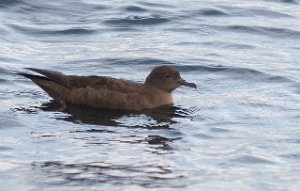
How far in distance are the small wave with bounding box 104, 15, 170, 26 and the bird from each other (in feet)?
17.6

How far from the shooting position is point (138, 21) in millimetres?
20391

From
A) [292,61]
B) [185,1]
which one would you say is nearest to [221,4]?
[185,1]

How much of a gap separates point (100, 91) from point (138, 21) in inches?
232

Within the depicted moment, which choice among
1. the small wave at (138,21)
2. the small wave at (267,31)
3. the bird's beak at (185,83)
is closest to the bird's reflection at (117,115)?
the bird's beak at (185,83)

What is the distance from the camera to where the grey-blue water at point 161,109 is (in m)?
11.5

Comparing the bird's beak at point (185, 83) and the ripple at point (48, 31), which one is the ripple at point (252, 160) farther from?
the ripple at point (48, 31)

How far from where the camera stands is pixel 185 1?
22453mm

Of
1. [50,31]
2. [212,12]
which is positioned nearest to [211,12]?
[212,12]

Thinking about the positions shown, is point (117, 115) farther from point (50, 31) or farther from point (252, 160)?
point (50, 31)

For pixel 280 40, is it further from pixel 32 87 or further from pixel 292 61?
pixel 32 87

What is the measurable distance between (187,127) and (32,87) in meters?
2.86

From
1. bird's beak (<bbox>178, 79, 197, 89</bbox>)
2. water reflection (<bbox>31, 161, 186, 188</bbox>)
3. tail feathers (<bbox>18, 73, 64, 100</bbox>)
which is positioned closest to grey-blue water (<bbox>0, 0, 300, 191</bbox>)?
water reflection (<bbox>31, 161, 186, 188</bbox>)

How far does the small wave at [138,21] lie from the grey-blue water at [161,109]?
0.02 m

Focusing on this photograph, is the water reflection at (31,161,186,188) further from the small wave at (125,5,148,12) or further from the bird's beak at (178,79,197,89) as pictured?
the small wave at (125,5,148,12)
